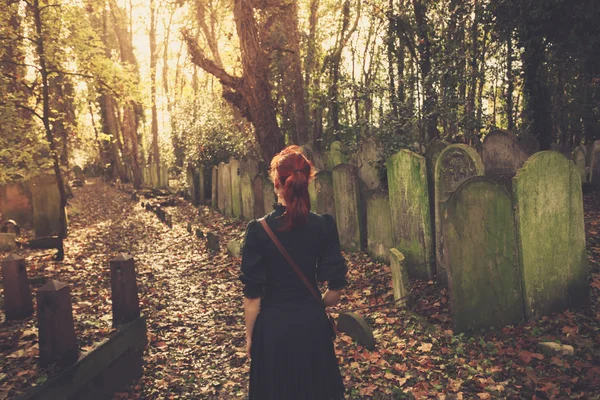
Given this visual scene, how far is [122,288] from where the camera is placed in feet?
14.5

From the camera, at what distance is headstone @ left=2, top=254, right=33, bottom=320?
5211 millimetres

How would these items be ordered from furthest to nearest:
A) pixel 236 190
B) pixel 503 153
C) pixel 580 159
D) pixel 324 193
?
pixel 236 190
pixel 580 159
pixel 324 193
pixel 503 153

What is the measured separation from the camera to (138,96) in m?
10.2

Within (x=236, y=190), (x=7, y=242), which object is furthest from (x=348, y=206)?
(x=7, y=242)

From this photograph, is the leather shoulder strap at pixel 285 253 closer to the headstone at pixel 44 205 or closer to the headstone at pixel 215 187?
the headstone at pixel 44 205

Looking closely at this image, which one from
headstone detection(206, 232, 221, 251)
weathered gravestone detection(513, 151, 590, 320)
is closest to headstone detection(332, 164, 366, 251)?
headstone detection(206, 232, 221, 251)

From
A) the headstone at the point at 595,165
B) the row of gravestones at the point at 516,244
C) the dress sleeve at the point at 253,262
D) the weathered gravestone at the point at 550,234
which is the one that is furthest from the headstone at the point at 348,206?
the headstone at the point at 595,165

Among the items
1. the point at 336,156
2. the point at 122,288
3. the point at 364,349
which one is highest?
the point at 336,156

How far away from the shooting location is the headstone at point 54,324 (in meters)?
3.45

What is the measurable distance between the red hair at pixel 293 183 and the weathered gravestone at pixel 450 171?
3106 mm

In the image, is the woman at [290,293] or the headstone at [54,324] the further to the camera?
the headstone at [54,324]

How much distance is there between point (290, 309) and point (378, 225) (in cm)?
463

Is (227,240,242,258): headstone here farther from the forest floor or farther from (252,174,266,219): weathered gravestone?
(252,174,266,219): weathered gravestone

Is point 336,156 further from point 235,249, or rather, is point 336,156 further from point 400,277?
point 400,277
